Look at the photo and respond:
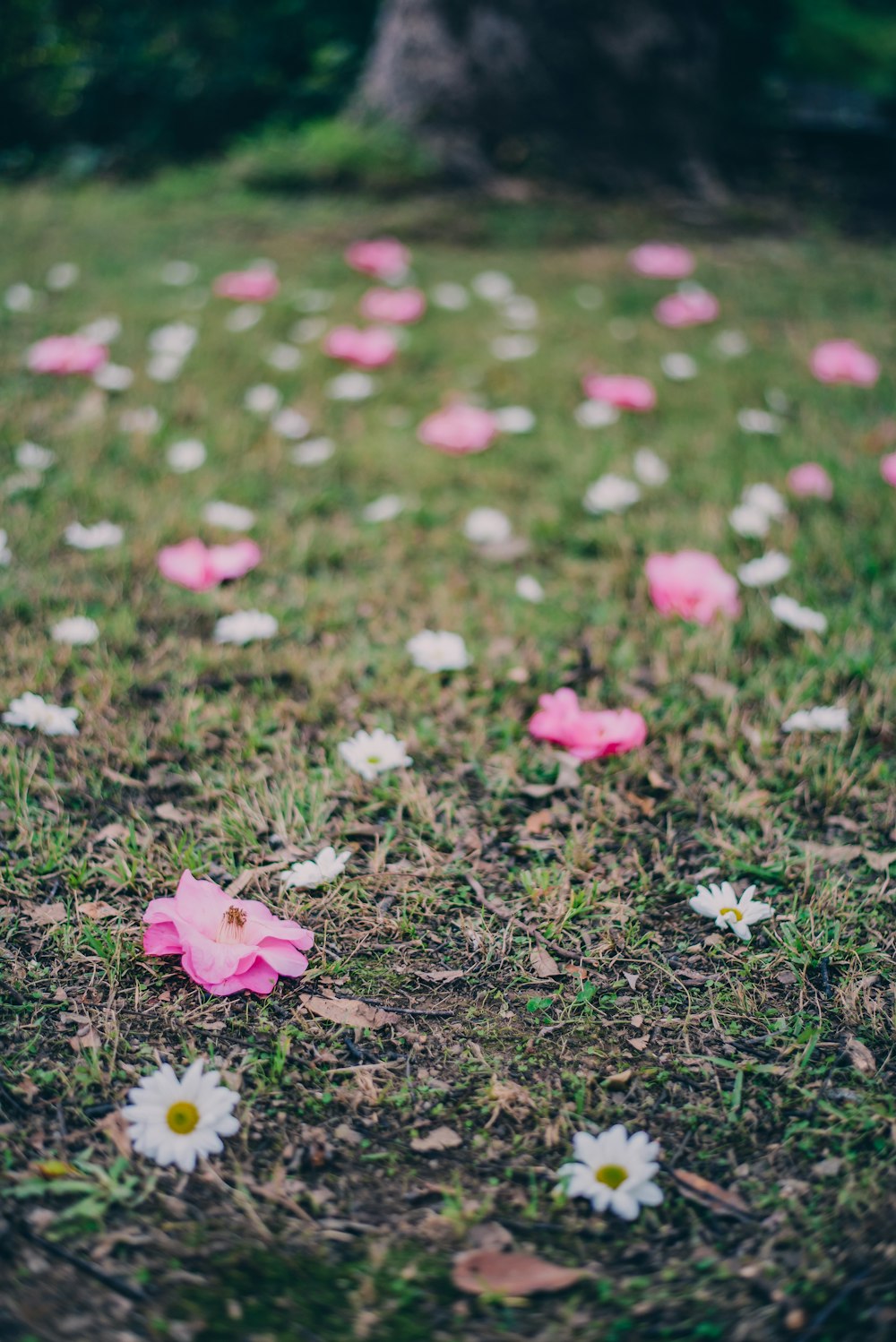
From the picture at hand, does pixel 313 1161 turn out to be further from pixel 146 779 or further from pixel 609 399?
pixel 609 399

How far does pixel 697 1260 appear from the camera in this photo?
1019mm

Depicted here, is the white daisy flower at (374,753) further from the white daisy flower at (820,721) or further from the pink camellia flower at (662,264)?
the pink camellia flower at (662,264)

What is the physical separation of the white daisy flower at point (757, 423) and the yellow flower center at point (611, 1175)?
86.9 inches

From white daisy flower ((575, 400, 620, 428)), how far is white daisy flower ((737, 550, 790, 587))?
85 cm

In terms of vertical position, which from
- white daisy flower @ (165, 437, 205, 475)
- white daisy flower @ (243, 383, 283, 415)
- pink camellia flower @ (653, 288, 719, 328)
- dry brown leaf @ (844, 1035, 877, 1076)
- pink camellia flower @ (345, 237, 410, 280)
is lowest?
dry brown leaf @ (844, 1035, 877, 1076)

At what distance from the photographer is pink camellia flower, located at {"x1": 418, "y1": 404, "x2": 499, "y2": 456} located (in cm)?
258

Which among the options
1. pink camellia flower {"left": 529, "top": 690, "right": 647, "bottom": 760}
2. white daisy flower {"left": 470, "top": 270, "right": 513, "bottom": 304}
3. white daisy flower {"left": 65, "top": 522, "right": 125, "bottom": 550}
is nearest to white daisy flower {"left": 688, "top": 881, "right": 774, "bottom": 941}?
pink camellia flower {"left": 529, "top": 690, "right": 647, "bottom": 760}

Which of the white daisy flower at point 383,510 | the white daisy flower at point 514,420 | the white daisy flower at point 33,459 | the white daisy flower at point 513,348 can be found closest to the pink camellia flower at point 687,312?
the white daisy flower at point 513,348

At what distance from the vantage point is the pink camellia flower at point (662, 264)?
3955mm

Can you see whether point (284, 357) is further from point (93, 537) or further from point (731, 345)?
point (731, 345)

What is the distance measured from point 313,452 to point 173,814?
136cm

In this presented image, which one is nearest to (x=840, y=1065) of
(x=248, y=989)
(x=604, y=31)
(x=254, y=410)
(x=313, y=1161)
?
(x=313, y=1161)

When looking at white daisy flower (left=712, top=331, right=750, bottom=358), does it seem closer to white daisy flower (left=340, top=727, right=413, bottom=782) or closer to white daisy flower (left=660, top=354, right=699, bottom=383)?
white daisy flower (left=660, top=354, right=699, bottom=383)

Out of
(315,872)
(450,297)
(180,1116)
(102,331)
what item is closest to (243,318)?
(102,331)
